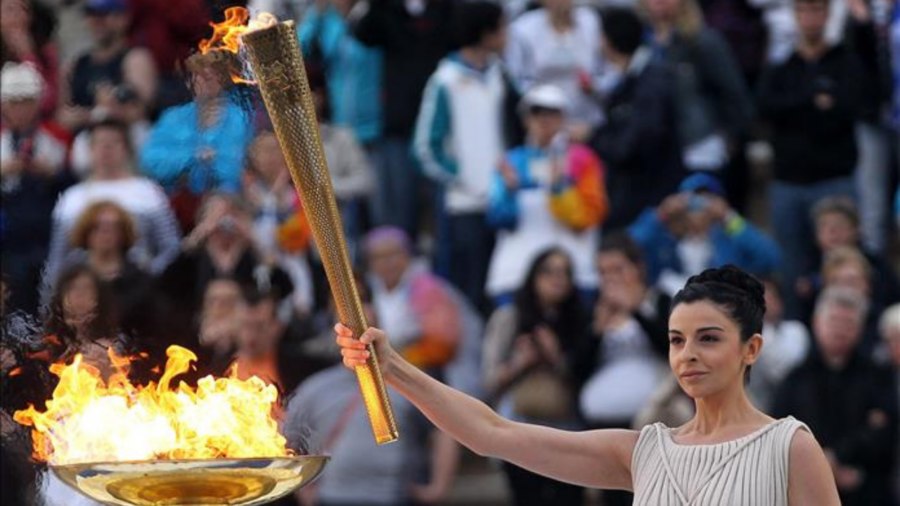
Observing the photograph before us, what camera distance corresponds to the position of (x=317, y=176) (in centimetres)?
457

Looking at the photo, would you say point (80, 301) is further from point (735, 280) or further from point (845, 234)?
point (845, 234)

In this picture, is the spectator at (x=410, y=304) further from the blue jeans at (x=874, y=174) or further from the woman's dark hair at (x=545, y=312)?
the blue jeans at (x=874, y=174)

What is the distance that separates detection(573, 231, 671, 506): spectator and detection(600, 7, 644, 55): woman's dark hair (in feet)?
6.64

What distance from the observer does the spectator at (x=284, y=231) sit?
9852 mm

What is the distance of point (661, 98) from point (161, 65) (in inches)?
105

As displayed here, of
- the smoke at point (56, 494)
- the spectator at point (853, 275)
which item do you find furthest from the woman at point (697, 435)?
the spectator at point (853, 275)

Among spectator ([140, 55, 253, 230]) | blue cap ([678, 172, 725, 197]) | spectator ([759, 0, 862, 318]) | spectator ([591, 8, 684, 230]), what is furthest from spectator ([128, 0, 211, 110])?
spectator ([759, 0, 862, 318])

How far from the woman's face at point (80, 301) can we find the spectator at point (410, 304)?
6.37 feet

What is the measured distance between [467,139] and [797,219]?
182 cm

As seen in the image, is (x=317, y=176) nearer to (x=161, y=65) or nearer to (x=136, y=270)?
(x=136, y=270)

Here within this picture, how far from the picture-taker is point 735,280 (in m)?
4.81

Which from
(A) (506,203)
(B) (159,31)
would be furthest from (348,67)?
(A) (506,203)

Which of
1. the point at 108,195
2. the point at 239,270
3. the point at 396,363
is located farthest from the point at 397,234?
the point at 396,363

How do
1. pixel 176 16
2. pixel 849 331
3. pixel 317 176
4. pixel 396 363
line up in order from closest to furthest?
pixel 317 176 < pixel 396 363 < pixel 849 331 < pixel 176 16
